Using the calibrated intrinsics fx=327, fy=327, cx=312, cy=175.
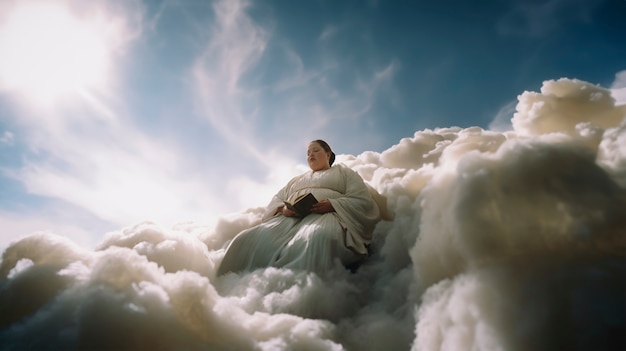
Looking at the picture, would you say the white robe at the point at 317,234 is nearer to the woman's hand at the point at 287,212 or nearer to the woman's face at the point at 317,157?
the woman's hand at the point at 287,212

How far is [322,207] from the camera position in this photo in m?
4.94

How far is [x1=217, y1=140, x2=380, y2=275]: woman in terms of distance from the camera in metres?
4.06

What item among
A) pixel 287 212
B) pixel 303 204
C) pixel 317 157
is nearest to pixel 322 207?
pixel 303 204

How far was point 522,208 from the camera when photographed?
6.37 feet

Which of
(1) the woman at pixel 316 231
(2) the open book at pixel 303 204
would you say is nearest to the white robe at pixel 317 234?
(1) the woman at pixel 316 231

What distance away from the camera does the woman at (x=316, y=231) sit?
13.3 ft

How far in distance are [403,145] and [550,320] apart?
5.96m

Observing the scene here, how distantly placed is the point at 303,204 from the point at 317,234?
2.76ft

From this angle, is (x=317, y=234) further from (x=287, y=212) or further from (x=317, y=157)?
(x=317, y=157)

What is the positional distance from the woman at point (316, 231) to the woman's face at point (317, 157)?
0.18 m

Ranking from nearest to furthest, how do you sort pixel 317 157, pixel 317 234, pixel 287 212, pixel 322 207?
pixel 317 234, pixel 322 207, pixel 287 212, pixel 317 157

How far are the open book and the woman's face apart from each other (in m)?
1.41

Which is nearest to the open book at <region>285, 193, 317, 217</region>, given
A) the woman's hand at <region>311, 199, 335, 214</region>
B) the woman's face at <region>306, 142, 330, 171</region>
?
the woman's hand at <region>311, 199, 335, 214</region>

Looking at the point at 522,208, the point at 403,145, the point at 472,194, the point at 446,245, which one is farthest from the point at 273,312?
the point at 403,145
